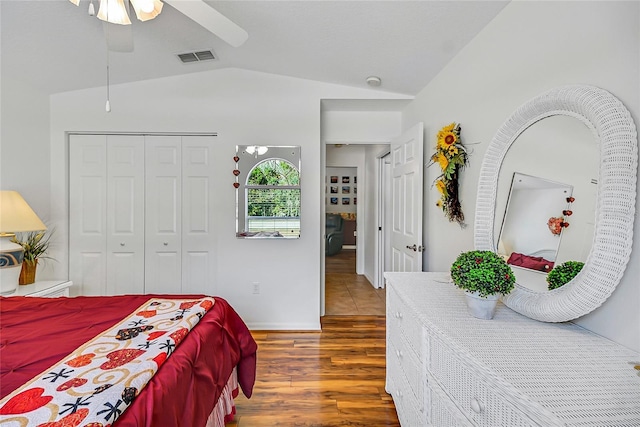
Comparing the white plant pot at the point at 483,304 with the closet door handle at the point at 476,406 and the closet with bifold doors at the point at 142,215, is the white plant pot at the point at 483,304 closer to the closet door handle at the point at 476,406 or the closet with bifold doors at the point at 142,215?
the closet door handle at the point at 476,406

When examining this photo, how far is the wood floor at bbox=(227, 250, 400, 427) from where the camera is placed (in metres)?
1.82

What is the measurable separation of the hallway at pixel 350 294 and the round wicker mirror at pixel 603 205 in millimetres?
2527

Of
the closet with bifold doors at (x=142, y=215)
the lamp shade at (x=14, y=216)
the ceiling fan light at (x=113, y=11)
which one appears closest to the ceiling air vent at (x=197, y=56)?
the closet with bifold doors at (x=142, y=215)

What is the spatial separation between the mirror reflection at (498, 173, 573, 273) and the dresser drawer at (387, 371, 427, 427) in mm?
809

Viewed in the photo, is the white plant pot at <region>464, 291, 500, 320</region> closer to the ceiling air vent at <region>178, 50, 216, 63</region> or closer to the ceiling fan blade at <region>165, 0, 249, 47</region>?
the ceiling fan blade at <region>165, 0, 249, 47</region>

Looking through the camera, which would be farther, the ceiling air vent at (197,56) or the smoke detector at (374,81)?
the smoke detector at (374,81)

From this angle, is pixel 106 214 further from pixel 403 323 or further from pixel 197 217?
pixel 403 323

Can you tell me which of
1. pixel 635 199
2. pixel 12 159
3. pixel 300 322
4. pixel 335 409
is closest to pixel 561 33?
pixel 635 199

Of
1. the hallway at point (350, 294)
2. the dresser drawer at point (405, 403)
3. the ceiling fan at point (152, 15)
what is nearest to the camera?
the ceiling fan at point (152, 15)

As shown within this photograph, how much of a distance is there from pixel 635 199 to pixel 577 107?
1.31 ft

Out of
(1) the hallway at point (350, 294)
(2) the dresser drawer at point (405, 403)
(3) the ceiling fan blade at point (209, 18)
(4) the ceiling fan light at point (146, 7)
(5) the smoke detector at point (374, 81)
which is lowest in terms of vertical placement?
(1) the hallway at point (350, 294)

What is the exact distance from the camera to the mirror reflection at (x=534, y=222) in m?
1.21

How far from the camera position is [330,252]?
7340mm

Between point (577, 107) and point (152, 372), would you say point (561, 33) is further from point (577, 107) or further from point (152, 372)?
point (152, 372)
